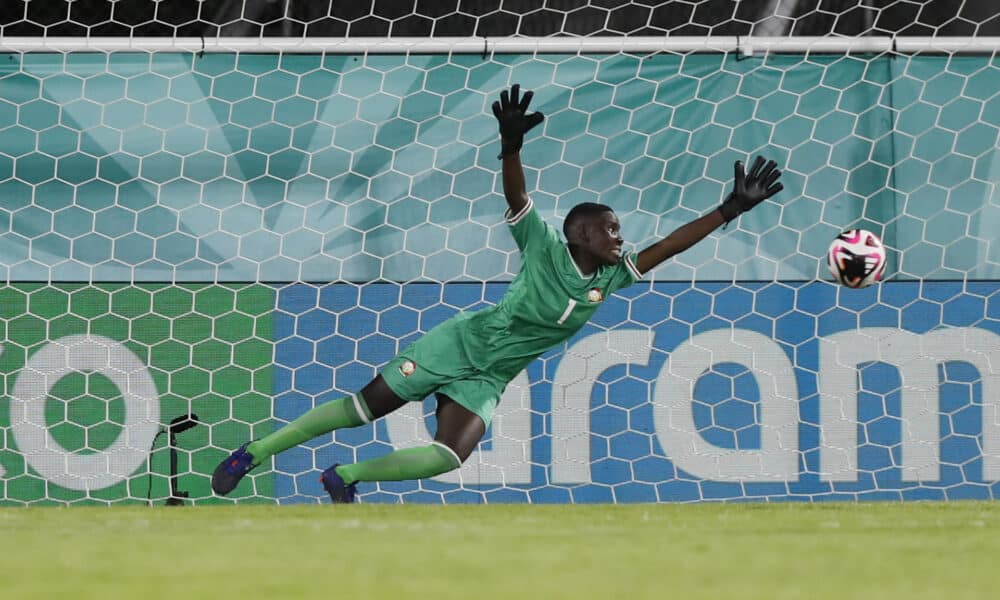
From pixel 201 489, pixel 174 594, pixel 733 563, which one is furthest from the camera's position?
pixel 201 489

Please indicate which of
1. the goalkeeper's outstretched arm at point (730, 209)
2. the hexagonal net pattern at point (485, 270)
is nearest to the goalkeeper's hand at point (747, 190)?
the goalkeeper's outstretched arm at point (730, 209)

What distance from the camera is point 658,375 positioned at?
6812 mm

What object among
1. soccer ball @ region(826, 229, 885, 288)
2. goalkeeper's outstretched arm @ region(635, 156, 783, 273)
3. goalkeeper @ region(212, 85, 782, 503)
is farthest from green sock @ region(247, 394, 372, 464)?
soccer ball @ region(826, 229, 885, 288)

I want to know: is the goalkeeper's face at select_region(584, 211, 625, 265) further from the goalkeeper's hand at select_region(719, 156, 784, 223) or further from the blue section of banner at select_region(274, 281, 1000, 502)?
the blue section of banner at select_region(274, 281, 1000, 502)

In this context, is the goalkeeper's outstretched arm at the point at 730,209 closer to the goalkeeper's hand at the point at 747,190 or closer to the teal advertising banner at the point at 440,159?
the goalkeeper's hand at the point at 747,190

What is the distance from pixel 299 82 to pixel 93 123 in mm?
993

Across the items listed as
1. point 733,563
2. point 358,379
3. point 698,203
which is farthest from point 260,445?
point 733,563

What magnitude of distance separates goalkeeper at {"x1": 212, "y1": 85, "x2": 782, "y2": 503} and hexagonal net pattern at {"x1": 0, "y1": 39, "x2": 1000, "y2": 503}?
910mm

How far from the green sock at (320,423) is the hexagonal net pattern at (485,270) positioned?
0.88 m

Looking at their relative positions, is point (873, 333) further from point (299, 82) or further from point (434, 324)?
point (299, 82)

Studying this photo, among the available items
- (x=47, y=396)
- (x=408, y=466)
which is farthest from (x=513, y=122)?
(x=47, y=396)

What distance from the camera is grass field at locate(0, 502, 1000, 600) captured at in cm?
291

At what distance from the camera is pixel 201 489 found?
22.1ft

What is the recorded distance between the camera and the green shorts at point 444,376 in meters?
5.82
